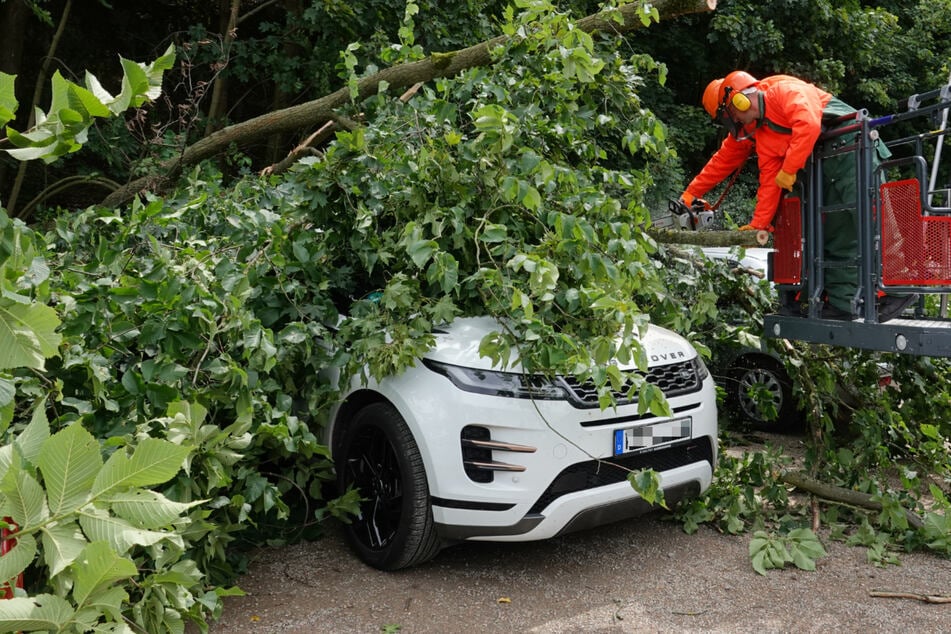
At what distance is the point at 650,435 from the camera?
378 cm

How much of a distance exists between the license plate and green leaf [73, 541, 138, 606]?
8.89 feet

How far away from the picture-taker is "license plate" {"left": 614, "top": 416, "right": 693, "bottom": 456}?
367cm

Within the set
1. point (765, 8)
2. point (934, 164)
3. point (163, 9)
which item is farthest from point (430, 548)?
point (765, 8)

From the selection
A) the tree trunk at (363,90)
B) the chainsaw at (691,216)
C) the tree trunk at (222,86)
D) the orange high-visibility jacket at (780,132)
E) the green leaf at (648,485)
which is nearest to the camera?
the green leaf at (648,485)

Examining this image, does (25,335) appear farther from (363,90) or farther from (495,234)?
(363,90)

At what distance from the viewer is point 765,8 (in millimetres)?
14383

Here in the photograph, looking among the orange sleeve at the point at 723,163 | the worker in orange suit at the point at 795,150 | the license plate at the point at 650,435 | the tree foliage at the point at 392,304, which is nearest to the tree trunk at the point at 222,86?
the tree foliage at the point at 392,304

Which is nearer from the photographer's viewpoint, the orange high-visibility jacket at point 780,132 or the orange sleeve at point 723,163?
the orange high-visibility jacket at point 780,132

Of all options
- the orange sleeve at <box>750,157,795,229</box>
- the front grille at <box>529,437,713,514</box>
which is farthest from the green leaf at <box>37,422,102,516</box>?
the orange sleeve at <box>750,157,795,229</box>

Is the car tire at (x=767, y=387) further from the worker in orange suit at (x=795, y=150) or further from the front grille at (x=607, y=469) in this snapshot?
the front grille at (x=607, y=469)

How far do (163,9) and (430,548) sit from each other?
11.6m

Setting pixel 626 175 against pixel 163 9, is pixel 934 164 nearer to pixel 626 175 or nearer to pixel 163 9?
pixel 626 175

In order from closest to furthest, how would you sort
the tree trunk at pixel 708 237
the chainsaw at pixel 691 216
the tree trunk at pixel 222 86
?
1. the tree trunk at pixel 708 237
2. the chainsaw at pixel 691 216
3. the tree trunk at pixel 222 86

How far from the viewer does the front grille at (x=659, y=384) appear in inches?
142
